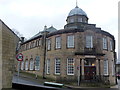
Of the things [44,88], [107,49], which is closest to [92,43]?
[107,49]

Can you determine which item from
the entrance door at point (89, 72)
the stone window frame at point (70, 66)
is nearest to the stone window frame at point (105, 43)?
the entrance door at point (89, 72)

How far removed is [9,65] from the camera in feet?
34.2

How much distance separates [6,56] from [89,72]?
12779mm

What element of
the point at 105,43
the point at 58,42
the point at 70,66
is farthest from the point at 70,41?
the point at 105,43

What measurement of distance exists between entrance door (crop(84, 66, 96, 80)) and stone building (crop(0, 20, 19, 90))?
1184cm

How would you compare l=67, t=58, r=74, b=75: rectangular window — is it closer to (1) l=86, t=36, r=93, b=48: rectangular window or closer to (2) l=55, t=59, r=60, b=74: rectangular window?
(2) l=55, t=59, r=60, b=74: rectangular window

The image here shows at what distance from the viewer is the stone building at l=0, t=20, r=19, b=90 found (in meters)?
9.98

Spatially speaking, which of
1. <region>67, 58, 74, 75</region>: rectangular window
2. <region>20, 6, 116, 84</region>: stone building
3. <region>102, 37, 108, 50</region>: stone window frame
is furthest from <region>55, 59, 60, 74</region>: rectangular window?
<region>102, 37, 108, 50</region>: stone window frame

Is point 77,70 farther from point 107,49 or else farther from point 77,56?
point 107,49

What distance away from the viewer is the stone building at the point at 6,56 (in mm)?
9981

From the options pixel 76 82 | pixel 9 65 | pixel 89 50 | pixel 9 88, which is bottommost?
pixel 76 82

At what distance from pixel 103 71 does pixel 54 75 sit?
7.22 meters

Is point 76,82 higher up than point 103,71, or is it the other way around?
point 103,71

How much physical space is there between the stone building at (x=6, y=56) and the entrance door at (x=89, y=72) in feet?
38.8
